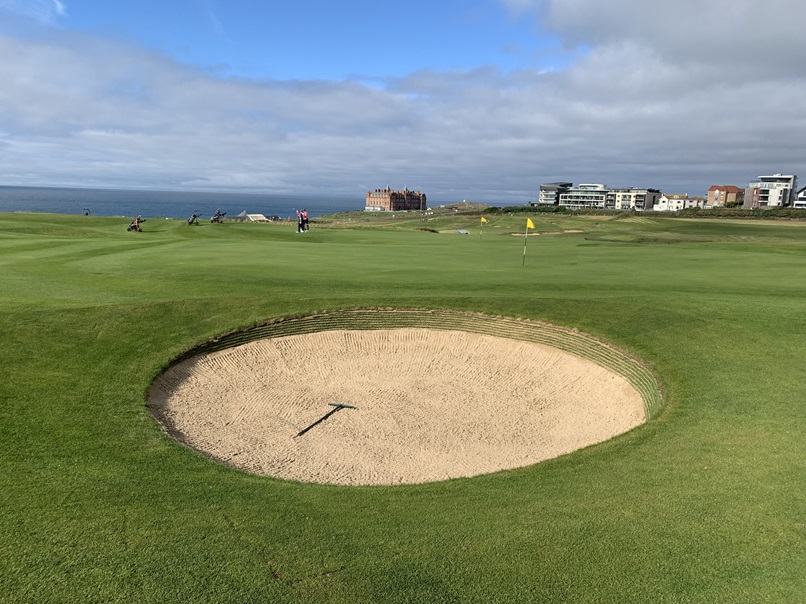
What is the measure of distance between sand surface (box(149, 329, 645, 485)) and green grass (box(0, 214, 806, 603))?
1.09 metres

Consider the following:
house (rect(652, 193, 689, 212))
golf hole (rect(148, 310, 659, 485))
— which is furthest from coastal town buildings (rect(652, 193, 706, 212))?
golf hole (rect(148, 310, 659, 485))

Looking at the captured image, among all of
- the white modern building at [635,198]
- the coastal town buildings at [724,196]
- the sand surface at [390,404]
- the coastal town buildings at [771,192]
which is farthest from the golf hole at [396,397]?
the coastal town buildings at [724,196]

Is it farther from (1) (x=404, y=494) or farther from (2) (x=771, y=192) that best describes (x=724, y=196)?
(1) (x=404, y=494)

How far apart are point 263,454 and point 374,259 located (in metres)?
16.9

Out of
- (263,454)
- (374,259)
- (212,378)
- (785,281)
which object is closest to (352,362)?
(212,378)

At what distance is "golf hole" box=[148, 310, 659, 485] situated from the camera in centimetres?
1088

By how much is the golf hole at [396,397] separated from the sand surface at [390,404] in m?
0.04

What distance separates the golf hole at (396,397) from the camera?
10.9m

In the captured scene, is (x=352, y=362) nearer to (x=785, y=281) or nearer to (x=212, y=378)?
(x=212, y=378)

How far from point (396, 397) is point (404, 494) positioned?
19.4ft

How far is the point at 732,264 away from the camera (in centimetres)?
2738

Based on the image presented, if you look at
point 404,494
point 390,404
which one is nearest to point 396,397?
point 390,404

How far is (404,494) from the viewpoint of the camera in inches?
316

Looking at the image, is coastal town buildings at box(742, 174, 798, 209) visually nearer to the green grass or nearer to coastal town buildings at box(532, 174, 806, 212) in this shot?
coastal town buildings at box(532, 174, 806, 212)
